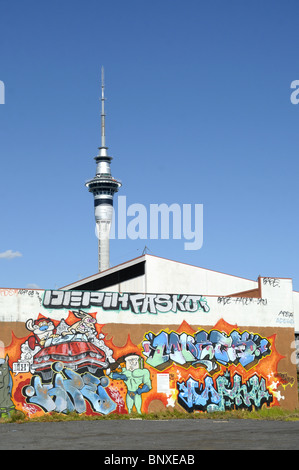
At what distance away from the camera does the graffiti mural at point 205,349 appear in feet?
92.1

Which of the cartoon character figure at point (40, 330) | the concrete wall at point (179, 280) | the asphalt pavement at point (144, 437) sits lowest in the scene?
the asphalt pavement at point (144, 437)

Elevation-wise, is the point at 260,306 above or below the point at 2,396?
above

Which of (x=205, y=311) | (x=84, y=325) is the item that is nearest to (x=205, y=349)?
(x=205, y=311)

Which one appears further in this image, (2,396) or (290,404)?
(290,404)

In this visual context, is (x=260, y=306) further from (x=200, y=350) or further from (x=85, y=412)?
(x=85, y=412)

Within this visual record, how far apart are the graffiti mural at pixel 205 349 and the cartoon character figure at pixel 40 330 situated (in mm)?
4469

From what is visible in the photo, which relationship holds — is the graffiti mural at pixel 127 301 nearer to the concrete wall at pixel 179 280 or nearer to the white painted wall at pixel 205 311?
the white painted wall at pixel 205 311

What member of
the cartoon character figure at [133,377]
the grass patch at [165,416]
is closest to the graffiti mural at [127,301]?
the cartoon character figure at [133,377]

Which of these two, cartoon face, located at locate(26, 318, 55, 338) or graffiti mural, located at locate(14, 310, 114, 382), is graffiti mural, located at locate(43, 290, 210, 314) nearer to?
graffiti mural, located at locate(14, 310, 114, 382)

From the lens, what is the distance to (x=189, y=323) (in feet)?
94.9

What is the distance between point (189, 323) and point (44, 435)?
39.8ft

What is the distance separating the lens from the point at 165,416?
26.4 m

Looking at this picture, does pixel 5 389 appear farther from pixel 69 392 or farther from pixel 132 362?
pixel 132 362

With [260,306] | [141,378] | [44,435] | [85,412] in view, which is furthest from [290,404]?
[44,435]
